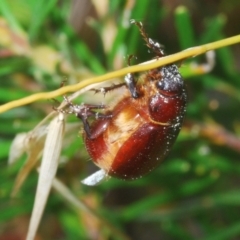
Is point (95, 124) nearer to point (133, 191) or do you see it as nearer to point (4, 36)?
point (4, 36)

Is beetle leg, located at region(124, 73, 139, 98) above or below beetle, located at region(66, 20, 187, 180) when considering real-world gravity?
above

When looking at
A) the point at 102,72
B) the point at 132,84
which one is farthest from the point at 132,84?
the point at 102,72

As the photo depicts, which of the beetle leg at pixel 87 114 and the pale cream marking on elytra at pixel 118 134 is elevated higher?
the beetle leg at pixel 87 114

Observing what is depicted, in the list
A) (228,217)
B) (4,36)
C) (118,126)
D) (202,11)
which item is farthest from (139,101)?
(202,11)

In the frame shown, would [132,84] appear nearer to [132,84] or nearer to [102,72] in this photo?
[132,84]
